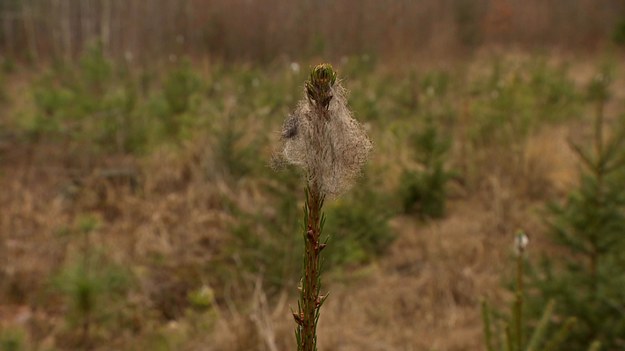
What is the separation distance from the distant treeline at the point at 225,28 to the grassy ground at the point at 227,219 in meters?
2.39

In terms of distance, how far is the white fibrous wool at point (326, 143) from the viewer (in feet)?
2.44

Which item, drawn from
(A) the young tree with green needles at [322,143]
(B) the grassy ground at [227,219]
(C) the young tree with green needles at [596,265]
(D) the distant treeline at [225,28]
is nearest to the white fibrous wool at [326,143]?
(A) the young tree with green needles at [322,143]

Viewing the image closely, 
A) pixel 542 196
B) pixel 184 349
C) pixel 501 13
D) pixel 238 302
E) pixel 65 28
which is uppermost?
pixel 501 13

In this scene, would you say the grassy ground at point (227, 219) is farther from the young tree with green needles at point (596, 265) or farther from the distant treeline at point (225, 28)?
the distant treeline at point (225, 28)

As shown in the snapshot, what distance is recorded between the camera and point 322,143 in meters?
0.75

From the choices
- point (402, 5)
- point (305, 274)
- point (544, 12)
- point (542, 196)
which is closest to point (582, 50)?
→ point (544, 12)

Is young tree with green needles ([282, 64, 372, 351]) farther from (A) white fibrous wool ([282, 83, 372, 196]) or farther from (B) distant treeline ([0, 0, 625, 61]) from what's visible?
(B) distant treeline ([0, 0, 625, 61])

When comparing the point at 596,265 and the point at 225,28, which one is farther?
the point at 225,28

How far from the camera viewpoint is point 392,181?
478cm

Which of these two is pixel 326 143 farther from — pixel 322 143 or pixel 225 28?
pixel 225 28

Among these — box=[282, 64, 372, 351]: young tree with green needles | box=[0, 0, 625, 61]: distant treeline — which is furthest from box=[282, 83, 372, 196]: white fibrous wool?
box=[0, 0, 625, 61]: distant treeline

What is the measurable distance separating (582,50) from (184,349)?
13.9m

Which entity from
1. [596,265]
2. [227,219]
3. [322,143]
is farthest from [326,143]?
[227,219]

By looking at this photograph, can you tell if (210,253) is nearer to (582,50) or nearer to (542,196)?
(542,196)
